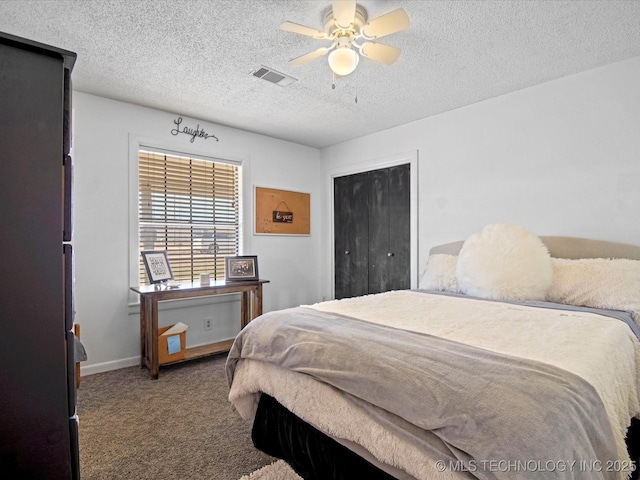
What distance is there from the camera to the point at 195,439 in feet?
6.40

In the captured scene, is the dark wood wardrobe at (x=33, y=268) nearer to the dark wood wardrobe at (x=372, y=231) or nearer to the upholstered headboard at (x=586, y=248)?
the upholstered headboard at (x=586, y=248)

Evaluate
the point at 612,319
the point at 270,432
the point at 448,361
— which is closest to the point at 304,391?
the point at 270,432

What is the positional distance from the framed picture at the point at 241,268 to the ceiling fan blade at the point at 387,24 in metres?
2.47

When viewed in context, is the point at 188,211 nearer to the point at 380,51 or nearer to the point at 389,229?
the point at 389,229

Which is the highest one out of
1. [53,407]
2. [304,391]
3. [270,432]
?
[53,407]

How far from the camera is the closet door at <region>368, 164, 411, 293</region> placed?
151 inches

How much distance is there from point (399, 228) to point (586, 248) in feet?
5.71

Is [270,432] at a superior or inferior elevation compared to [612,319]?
inferior

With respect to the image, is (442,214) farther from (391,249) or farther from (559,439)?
(559,439)

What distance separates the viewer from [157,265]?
3182 millimetres

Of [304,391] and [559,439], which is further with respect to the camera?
[304,391]

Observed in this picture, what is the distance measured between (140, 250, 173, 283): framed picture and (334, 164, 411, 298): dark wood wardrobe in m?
2.18

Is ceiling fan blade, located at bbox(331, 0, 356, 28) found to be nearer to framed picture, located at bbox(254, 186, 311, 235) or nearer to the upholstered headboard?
the upholstered headboard

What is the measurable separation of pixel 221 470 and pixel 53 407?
3.84ft
